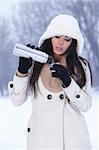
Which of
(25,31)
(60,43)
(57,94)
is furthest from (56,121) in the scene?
(25,31)

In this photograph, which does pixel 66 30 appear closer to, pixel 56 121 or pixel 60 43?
pixel 60 43

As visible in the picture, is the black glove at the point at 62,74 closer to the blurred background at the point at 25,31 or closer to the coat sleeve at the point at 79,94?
the coat sleeve at the point at 79,94

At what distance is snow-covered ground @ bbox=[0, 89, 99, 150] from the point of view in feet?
3.79

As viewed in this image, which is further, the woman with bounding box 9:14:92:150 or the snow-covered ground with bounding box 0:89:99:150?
the snow-covered ground with bounding box 0:89:99:150

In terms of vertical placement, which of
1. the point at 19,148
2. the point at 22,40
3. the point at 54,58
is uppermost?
the point at 22,40

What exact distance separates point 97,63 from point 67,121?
0.98 feet

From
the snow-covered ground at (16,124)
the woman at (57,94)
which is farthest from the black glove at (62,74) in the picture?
the snow-covered ground at (16,124)

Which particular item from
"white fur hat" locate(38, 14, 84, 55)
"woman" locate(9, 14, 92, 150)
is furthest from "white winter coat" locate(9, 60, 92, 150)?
"white fur hat" locate(38, 14, 84, 55)

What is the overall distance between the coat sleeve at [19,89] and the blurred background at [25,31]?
0.21 meters

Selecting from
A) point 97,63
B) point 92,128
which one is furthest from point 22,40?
point 92,128

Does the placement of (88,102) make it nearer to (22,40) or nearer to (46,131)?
(46,131)

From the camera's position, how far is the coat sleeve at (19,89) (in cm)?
96

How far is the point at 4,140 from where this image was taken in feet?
3.98

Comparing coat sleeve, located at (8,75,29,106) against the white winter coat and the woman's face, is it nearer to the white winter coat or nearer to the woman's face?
the white winter coat
